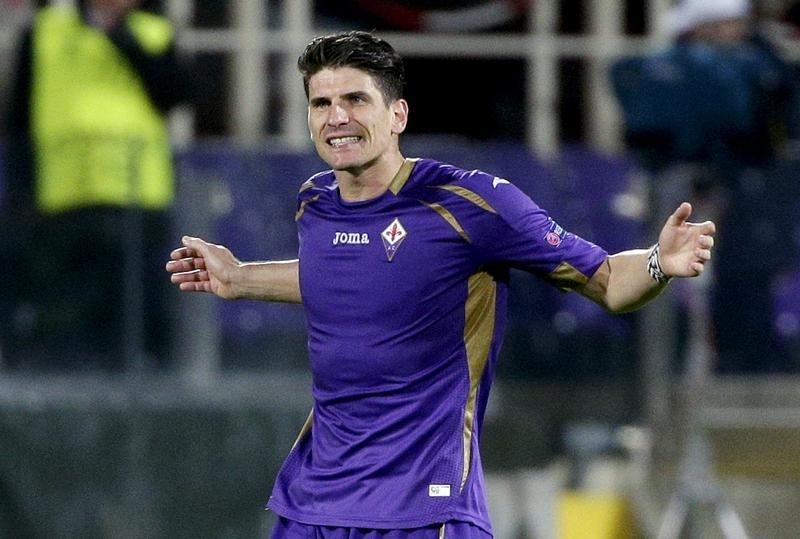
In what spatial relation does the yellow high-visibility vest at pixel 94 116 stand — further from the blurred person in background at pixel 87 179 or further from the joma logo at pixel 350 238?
the joma logo at pixel 350 238

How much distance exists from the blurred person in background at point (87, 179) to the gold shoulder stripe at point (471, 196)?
3663 millimetres

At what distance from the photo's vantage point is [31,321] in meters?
8.77

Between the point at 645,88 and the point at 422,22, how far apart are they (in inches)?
124

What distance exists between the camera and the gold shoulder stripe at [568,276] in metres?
5.27

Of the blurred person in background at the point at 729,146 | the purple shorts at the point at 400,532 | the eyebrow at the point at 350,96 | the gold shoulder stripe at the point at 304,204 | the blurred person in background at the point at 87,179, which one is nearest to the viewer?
the purple shorts at the point at 400,532

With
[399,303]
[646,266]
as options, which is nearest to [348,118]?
[399,303]

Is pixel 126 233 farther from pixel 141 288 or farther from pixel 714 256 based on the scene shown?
pixel 714 256

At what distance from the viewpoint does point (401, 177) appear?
17.8 feet

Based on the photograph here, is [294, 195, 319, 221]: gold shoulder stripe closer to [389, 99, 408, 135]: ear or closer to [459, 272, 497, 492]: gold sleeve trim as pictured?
[389, 99, 408, 135]: ear

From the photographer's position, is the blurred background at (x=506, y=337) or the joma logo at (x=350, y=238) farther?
the blurred background at (x=506, y=337)

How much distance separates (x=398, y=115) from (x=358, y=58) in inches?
8.5

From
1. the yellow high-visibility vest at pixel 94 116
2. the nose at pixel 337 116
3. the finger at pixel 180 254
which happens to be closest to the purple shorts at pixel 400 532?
the finger at pixel 180 254

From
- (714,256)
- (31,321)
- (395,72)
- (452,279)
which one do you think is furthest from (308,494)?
(714,256)

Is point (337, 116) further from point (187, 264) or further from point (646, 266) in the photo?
point (646, 266)
